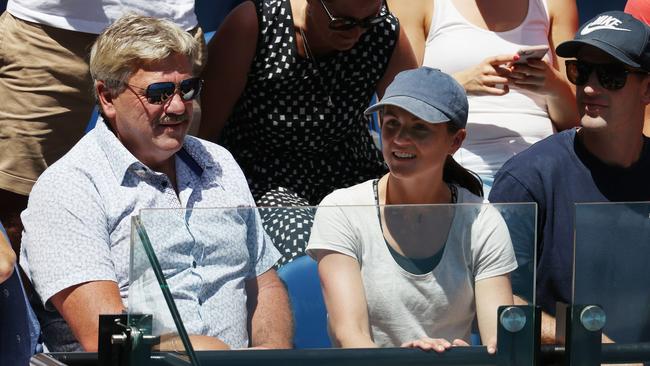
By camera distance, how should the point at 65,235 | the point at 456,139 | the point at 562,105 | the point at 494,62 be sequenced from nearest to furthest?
the point at 65,235, the point at 456,139, the point at 494,62, the point at 562,105

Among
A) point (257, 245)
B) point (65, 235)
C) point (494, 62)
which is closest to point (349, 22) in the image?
point (494, 62)

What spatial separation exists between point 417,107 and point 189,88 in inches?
21.6

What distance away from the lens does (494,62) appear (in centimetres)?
337

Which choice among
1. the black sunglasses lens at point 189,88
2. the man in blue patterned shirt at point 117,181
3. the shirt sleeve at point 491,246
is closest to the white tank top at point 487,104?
the man in blue patterned shirt at point 117,181

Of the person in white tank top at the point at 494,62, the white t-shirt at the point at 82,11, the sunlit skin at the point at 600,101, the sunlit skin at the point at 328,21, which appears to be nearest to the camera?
the sunlit skin at the point at 600,101

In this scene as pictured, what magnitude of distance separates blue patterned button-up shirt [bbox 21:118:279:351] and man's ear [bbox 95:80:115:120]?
0.04m

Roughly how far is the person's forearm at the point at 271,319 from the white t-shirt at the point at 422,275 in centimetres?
11

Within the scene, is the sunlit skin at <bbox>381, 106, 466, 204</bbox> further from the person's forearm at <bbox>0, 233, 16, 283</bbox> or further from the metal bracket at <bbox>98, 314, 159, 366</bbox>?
the metal bracket at <bbox>98, 314, 159, 366</bbox>

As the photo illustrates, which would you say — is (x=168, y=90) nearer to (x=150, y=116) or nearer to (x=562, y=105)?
(x=150, y=116)

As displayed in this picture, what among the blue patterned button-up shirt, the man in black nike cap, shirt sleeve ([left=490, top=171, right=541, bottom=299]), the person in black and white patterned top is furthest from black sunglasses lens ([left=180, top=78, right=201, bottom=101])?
shirt sleeve ([left=490, top=171, right=541, bottom=299])

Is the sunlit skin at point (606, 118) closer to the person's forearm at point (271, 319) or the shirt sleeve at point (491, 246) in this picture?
the shirt sleeve at point (491, 246)

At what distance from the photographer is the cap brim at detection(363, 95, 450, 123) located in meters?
2.69

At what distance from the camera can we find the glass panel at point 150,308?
5.32 feet

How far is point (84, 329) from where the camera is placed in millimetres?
2344
